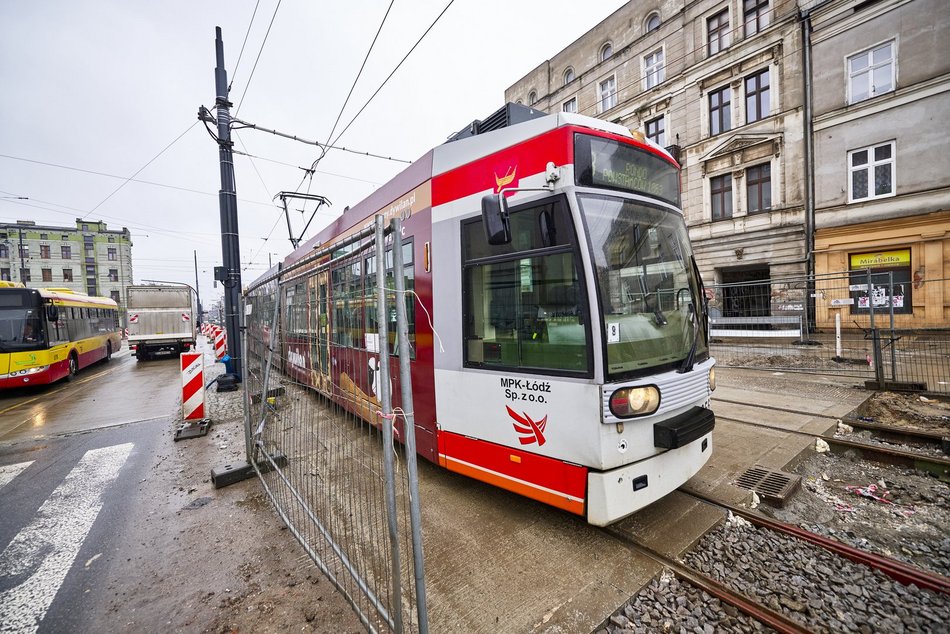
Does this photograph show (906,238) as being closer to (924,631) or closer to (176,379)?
(924,631)

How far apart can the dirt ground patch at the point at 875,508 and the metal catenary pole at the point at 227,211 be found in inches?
404

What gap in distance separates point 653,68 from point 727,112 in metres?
4.94

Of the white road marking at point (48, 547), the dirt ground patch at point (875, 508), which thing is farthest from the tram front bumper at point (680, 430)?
the white road marking at point (48, 547)

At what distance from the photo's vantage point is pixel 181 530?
349 centimetres

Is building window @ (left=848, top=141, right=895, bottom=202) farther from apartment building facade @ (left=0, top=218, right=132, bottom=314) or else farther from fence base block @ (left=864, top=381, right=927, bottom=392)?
apartment building facade @ (left=0, top=218, right=132, bottom=314)

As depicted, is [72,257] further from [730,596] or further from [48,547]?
[730,596]

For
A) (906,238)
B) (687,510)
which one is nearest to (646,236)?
(687,510)

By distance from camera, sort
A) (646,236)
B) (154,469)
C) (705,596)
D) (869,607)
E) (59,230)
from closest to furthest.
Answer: (869,607)
(705,596)
(646,236)
(154,469)
(59,230)

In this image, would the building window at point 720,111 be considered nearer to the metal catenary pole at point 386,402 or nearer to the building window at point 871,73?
the building window at point 871,73

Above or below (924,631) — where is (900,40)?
above

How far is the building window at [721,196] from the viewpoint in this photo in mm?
17750

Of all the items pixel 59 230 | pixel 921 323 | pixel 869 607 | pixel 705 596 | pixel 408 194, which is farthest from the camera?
pixel 59 230

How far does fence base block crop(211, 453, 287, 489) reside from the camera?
14.0 ft

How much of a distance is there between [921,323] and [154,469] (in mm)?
20762
